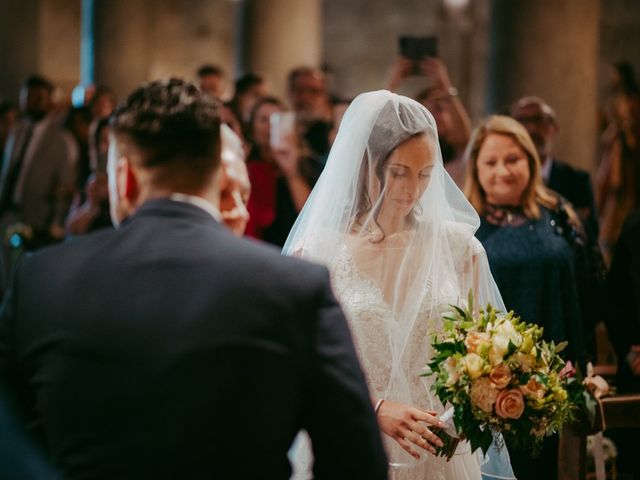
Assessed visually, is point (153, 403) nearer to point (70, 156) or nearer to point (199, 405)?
point (199, 405)

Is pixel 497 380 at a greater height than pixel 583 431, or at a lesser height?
greater

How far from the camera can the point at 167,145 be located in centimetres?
238

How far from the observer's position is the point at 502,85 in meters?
10.0

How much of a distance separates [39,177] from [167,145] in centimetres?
908

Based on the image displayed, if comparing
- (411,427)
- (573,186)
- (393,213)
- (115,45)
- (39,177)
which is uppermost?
(115,45)

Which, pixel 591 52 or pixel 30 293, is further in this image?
pixel 591 52

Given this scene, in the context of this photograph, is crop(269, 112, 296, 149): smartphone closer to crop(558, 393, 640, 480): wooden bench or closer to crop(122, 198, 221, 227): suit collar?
crop(558, 393, 640, 480): wooden bench

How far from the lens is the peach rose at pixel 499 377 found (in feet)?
12.3

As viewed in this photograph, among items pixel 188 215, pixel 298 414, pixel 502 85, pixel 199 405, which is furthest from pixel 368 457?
pixel 502 85

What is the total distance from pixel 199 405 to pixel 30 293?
405 mm

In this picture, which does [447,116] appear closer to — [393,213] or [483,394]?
[393,213]

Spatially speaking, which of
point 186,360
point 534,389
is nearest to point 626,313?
point 534,389

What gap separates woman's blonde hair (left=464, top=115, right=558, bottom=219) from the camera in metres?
5.79

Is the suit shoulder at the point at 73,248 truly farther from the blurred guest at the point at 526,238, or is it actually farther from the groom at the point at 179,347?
the blurred guest at the point at 526,238
